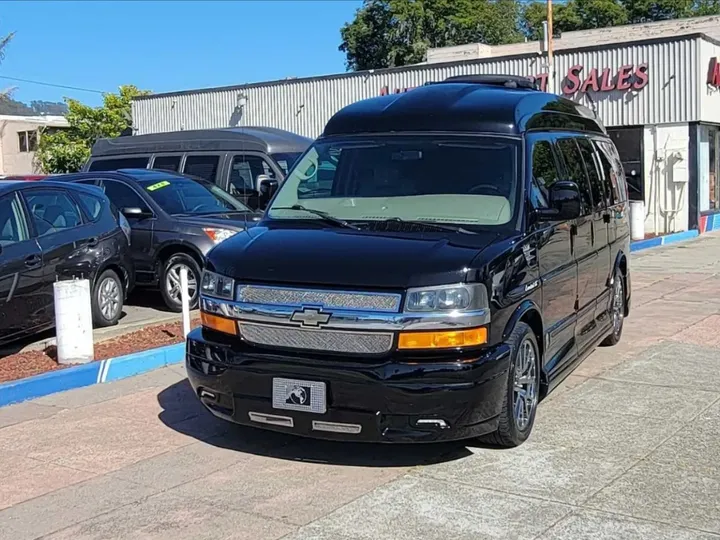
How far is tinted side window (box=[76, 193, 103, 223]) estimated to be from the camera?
932cm

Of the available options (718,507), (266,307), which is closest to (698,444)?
(718,507)

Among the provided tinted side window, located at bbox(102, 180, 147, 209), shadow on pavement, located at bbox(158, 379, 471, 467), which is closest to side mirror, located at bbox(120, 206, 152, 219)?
tinted side window, located at bbox(102, 180, 147, 209)

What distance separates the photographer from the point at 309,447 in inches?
221

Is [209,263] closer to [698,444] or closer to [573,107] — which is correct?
[698,444]

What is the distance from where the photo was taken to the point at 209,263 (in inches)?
215

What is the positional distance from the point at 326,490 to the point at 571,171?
3.40 meters

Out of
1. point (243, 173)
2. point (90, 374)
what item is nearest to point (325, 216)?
point (90, 374)

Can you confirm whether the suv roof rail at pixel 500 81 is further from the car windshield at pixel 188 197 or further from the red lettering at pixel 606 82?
the red lettering at pixel 606 82

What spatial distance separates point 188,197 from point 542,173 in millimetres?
6311

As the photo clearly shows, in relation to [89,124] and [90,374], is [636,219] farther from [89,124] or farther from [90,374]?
[89,124]

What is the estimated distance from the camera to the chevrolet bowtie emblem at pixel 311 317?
4.89 meters

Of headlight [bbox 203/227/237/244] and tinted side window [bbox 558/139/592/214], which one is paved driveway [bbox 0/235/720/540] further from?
headlight [bbox 203/227/237/244]

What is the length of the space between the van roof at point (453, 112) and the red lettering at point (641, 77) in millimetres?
16219

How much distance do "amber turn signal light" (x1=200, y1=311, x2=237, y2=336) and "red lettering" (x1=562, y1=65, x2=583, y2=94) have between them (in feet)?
64.3
